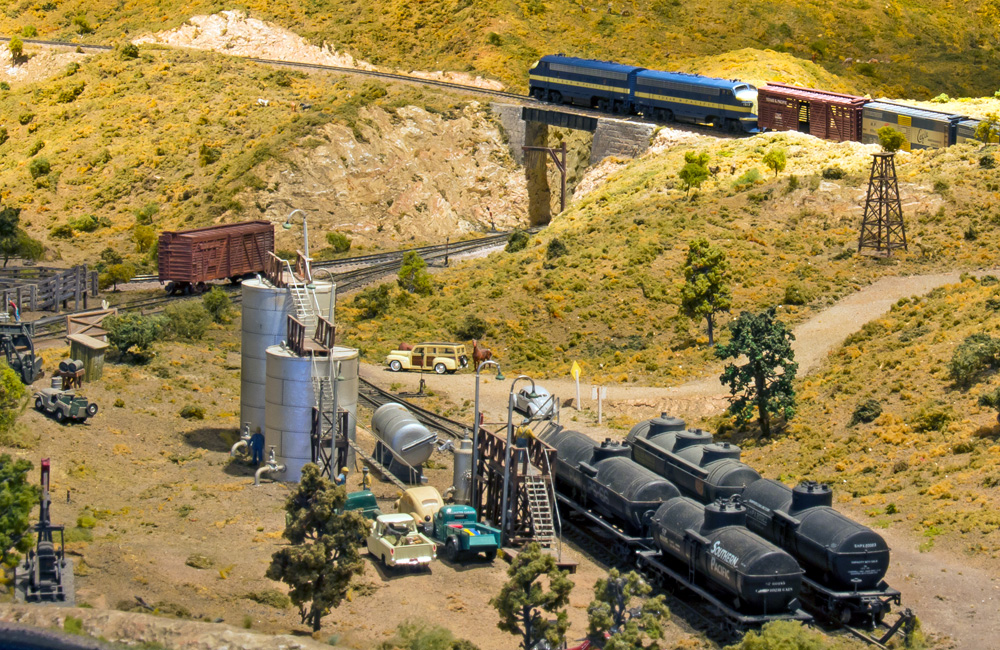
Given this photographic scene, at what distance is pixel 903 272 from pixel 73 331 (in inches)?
1676

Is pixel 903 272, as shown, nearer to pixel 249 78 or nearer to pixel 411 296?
pixel 411 296

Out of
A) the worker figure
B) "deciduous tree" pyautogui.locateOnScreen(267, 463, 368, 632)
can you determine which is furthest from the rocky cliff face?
"deciduous tree" pyautogui.locateOnScreen(267, 463, 368, 632)

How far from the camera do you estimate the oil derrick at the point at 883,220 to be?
65.2 metres

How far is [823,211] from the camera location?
71.8 m

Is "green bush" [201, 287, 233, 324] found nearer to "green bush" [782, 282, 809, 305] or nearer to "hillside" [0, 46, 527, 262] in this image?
"hillside" [0, 46, 527, 262]

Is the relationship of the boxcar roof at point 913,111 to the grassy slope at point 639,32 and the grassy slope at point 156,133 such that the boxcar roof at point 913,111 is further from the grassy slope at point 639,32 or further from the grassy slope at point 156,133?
the grassy slope at point 156,133

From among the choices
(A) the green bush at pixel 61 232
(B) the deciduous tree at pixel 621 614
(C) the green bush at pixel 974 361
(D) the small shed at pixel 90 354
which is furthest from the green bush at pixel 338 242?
(B) the deciduous tree at pixel 621 614

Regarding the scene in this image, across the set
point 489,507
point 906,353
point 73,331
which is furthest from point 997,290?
point 73,331

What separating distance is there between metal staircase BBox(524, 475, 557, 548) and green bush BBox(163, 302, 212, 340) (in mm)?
30435

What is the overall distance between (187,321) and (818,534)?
4064 cm

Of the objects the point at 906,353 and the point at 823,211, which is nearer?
the point at 906,353

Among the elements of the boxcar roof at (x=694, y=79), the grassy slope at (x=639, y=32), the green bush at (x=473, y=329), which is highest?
the grassy slope at (x=639, y=32)

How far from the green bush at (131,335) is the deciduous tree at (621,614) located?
3277 centimetres

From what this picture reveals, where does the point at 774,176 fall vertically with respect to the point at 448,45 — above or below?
below
